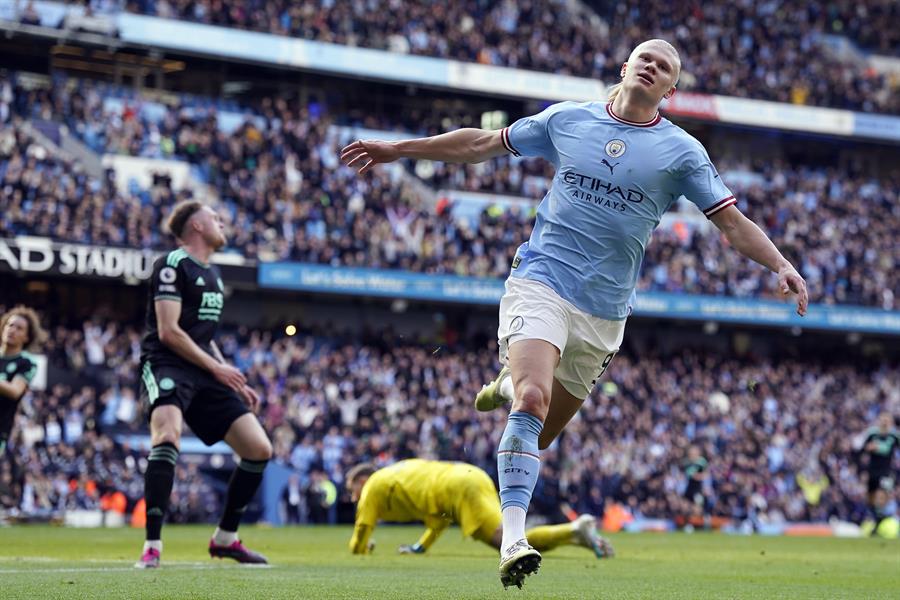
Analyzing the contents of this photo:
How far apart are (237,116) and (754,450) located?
52.2 feet

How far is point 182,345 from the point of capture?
942cm

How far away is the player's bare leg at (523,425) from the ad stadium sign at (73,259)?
2276cm

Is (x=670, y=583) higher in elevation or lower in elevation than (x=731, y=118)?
lower

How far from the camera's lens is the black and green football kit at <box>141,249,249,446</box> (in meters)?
9.49

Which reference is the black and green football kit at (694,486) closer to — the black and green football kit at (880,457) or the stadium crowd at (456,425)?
the stadium crowd at (456,425)

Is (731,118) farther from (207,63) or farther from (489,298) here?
(207,63)

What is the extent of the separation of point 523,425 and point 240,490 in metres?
3.96

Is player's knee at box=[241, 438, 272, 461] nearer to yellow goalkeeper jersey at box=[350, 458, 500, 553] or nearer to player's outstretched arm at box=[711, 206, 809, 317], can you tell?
yellow goalkeeper jersey at box=[350, 458, 500, 553]

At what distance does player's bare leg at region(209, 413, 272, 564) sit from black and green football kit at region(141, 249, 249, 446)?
0.33 ft

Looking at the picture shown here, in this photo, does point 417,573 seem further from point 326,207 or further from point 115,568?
point 326,207

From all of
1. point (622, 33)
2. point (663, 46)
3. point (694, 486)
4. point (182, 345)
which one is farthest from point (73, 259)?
point (663, 46)

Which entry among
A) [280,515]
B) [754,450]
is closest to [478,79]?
[754,450]

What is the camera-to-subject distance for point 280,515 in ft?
85.9

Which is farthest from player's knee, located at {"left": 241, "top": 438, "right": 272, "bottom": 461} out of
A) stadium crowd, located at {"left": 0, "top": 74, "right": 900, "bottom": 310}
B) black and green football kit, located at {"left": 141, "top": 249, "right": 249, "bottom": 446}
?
stadium crowd, located at {"left": 0, "top": 74, "right": 900, "bottom": 310}
